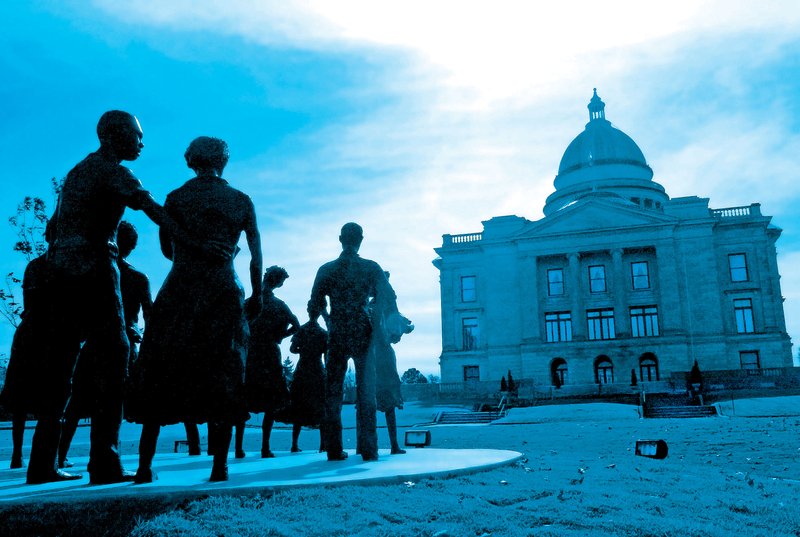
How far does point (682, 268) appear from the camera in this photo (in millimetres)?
53312

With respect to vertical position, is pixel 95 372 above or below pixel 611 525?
above

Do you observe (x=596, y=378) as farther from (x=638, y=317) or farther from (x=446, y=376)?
(x=446, y=376)

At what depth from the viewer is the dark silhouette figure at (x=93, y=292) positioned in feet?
18.7

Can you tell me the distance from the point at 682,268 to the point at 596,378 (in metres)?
10.2

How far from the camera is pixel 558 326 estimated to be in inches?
2186

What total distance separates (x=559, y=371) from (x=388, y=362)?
47354mm

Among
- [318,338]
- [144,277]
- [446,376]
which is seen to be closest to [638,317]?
[446,376]

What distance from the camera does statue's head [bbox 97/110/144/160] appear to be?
6016mm

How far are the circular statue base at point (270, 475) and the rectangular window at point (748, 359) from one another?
159 ft

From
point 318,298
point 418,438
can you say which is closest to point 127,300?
point 318,298

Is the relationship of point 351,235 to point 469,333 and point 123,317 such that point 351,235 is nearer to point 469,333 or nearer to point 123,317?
point 123,317

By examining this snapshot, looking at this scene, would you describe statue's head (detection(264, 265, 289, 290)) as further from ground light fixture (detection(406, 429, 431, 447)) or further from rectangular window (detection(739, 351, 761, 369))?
rectangular window (detection(739, 351, 761, 369))

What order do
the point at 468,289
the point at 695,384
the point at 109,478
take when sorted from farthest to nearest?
Result: the point at 468,289 < the point at 695,384 < the point at 109,478

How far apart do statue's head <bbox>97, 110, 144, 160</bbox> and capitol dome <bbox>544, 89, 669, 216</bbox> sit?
57878 mm
